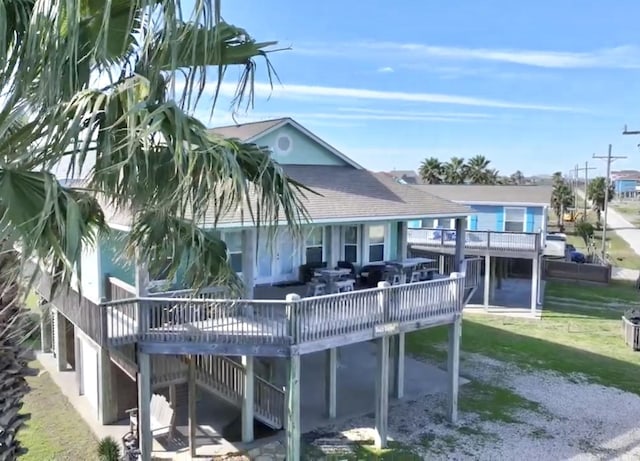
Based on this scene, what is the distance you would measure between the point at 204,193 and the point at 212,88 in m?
0.94

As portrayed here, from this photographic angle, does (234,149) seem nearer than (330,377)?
Yes

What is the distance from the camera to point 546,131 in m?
53.1

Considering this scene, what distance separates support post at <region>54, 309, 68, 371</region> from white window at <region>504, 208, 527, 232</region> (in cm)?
2271

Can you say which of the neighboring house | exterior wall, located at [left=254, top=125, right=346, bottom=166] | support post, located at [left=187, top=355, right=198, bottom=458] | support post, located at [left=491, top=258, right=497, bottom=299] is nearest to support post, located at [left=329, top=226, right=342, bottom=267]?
exterior wall, located at [left=254, top=125, right=346, bottom=166]

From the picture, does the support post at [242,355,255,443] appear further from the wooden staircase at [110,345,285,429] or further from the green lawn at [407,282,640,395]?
the green lawn at [407,282,640,395]

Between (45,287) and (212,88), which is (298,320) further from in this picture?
(45,287)

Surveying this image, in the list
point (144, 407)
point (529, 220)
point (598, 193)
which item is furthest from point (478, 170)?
point (144, 407)

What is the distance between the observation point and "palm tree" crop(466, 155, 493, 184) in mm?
63812

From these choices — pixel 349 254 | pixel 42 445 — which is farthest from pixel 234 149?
pixel 349 254

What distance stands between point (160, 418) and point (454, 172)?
55.8 m

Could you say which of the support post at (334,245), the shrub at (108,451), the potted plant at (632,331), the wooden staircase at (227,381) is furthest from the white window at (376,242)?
the potted plant at (632,331)

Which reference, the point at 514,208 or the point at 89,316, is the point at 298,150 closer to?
the point at 89,316

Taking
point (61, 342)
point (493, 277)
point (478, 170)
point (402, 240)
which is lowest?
point (61, 342)

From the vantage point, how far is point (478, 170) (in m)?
64.4
